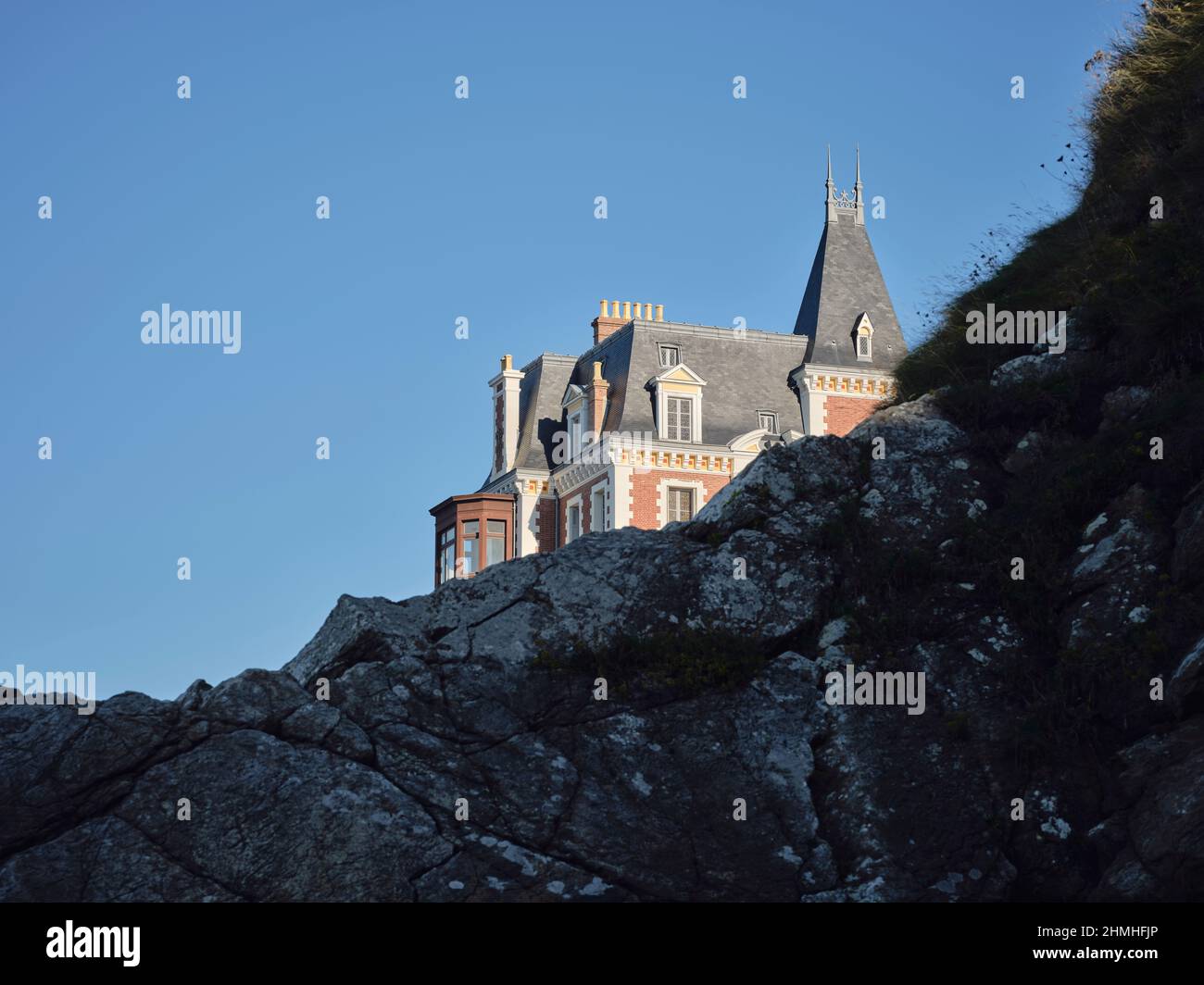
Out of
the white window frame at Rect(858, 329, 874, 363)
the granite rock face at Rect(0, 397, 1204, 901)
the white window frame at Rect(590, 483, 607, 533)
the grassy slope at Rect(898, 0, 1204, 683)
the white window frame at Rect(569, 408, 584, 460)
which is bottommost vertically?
the granite rock face at Rect(0, 397, 1204, 901)

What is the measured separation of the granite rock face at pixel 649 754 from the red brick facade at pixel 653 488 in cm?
3784

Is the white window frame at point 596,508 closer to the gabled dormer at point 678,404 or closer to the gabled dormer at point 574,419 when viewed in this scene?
the gabled dormer at point 574,419

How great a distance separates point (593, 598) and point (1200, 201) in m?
8.18

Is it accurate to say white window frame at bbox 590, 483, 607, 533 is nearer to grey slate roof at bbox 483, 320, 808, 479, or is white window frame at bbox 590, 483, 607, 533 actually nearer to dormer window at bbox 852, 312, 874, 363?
grey slate roof at bbox 483, 320, 808, 479

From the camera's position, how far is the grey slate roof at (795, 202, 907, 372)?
58.7m

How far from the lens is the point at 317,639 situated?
1519 cm

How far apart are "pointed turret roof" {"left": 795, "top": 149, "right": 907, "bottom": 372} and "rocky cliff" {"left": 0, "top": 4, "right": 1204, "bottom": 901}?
4126 centimetres

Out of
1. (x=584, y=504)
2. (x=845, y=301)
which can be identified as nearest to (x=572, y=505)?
(x=584, y=504)

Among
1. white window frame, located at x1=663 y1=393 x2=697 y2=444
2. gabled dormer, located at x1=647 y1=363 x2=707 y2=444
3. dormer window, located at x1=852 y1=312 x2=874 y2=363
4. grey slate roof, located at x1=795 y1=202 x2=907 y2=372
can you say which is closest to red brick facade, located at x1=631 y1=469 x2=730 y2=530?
gabled dormer, located at x1=647 y1=363 x2=707 y2=444

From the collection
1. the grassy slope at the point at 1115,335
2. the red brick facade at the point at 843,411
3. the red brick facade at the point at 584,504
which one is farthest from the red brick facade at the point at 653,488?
the grassy slope at the point at 1115,335

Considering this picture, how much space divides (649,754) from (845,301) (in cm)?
4741

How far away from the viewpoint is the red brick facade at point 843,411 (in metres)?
57.5
